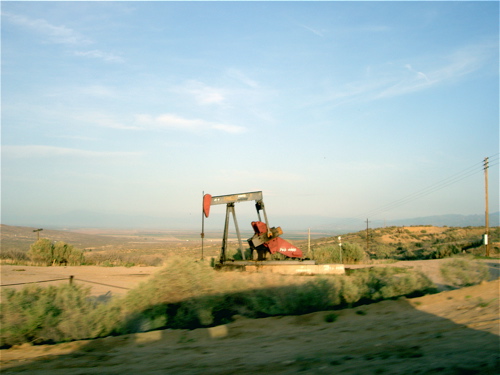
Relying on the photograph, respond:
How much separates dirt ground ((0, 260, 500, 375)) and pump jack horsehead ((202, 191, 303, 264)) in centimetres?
518

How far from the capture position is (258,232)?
13727 millimetres

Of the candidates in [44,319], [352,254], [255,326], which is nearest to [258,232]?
[255,326]

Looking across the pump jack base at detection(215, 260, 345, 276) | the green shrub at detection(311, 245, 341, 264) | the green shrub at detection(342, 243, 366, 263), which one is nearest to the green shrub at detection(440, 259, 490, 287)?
the pump jack base at detection(215, 260, 345, 276)

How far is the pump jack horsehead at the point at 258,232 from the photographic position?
13.5 m

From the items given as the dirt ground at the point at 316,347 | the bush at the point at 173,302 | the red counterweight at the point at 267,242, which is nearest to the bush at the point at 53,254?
the red counterweight at the point at 267,242

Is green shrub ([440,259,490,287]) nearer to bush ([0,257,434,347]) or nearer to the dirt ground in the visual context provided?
bush ([0,257,434,347])

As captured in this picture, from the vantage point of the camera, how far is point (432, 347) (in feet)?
16.9

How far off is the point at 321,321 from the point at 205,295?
2.68 metres

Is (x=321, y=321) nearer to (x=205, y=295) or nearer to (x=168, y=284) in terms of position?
(x=205, y=295)

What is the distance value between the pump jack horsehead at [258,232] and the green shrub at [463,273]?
4.76m

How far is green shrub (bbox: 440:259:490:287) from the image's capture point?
38.0 ft

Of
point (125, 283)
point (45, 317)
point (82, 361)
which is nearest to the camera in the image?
point (82, 361)

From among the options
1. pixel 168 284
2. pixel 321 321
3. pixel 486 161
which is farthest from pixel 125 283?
pixel 486 161

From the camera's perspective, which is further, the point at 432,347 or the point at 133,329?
the point at 133,329
